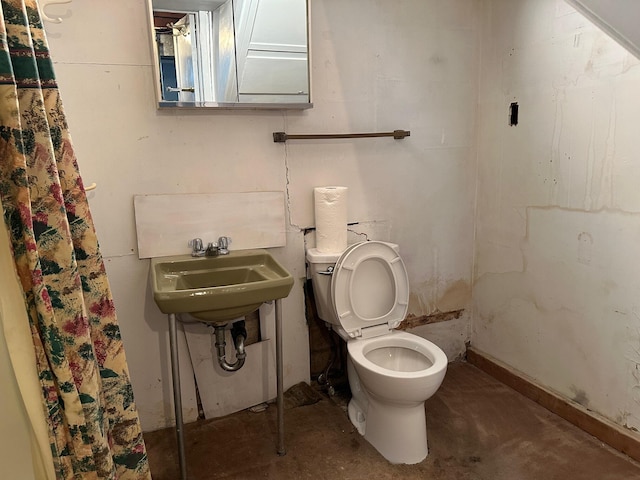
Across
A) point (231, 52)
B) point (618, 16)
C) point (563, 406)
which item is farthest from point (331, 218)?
point (563, 406)

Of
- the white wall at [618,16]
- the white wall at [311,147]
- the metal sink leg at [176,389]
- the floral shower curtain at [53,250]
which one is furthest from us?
the white wall at [311,147]

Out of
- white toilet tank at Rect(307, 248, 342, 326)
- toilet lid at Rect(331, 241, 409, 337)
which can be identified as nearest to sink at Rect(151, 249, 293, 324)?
Result: white toilet tank at Rect(307, 248, 342, 326)

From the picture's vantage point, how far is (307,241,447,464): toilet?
6.11ft

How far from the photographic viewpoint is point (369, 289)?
6.99 ft

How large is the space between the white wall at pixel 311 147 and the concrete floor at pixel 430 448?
0.21m

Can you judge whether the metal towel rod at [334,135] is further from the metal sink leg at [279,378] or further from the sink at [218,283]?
the metal sink leg at [279,378]

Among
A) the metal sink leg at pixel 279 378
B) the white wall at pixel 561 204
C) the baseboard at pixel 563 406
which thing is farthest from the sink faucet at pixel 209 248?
the baseboard at pixel 563 406

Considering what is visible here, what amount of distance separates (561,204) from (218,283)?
5.13 feet

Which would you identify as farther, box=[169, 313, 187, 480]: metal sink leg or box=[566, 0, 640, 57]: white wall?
box=[169, 313, 187, 480]: metal sink leg

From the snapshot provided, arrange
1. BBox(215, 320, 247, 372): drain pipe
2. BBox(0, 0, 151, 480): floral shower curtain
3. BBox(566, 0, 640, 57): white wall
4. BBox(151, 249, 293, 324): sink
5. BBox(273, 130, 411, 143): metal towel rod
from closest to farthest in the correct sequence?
BBox(0, 0, 151, 480): floral shower curtain
BBox(566, 0, 640, 57): white wall
BBox(151, 249, 293, 324): sink
BBox(215, 320, 247, 372): drain pipe
BBox(273, 130, 411, 143): metal towel rod

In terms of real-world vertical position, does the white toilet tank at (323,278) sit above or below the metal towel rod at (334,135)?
below

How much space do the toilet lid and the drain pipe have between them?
0.45 m

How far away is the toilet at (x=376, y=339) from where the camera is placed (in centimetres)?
186

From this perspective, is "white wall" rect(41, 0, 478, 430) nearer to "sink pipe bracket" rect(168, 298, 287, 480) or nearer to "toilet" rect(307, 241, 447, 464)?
"toilet" rect(307, 241, 447, 464)
